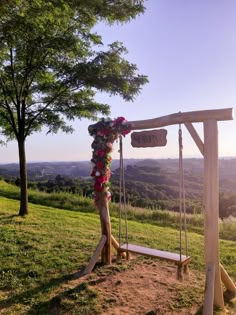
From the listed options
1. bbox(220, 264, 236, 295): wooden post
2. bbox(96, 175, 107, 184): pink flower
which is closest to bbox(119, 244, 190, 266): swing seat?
bbox(220, 264, 236, 295): wooden post

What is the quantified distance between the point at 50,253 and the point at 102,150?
2.05 metres

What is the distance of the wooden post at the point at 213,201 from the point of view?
3.37 meters

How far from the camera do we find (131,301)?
3.46 m

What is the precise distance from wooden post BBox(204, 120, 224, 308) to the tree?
3804mm

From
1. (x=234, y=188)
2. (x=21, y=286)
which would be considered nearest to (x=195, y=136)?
(x=21, y=286)

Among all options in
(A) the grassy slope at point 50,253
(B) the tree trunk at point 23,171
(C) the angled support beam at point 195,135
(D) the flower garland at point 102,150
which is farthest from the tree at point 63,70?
(C) the angled support beam at point 195,135

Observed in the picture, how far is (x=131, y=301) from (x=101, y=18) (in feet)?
20.3

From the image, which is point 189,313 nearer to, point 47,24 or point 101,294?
point 101,294

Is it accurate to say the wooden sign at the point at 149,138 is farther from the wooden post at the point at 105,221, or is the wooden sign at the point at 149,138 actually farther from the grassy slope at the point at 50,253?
the grassy slope at the point at 50,253

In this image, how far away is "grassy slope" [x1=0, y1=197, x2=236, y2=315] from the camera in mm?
3412

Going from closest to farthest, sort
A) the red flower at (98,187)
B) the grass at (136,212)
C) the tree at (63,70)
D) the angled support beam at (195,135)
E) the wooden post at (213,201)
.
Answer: the wooden post at (213,201)
the angled support beam at (195,135)
the red flower at (98,187)
the tree at (63,70)
the grass at (136,212)

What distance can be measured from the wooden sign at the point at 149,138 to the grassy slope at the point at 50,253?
2029 mm

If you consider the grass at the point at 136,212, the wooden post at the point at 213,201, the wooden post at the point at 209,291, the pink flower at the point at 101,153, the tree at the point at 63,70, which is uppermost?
the tree at the point at 63,70

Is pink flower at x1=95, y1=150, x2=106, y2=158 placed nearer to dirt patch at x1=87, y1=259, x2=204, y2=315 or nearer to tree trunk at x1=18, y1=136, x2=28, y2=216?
dirt patch at x1=87, y1=259, x2=204, y2=315
